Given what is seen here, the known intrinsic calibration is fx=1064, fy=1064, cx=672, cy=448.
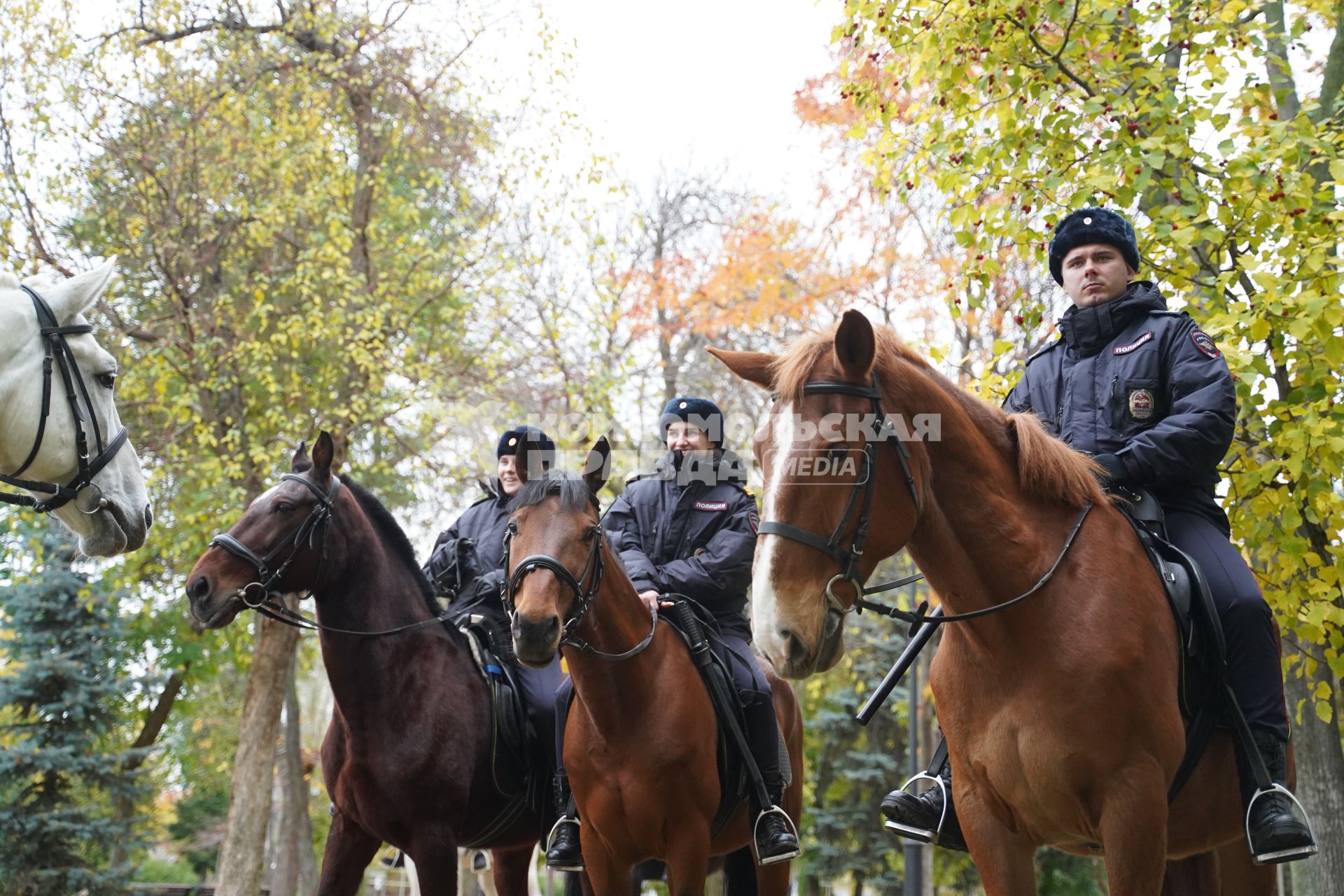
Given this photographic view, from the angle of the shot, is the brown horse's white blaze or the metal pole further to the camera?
the metal pole

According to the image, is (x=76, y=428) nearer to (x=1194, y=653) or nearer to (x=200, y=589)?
(x=200, y=589)

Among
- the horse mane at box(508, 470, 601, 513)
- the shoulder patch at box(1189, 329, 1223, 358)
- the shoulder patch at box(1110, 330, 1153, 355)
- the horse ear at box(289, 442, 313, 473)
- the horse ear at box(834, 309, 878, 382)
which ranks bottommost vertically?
the horse ear at box(834, 309, 878, 382)

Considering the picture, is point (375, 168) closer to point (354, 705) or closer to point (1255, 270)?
point (354, 705)

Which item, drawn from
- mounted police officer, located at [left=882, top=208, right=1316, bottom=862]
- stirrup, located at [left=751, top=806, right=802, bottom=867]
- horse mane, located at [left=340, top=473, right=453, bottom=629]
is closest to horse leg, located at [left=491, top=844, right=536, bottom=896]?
horse mane, located at [left=340, top=473, right=453, bottom=629]

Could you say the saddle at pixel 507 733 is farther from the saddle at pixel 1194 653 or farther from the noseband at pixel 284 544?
the saddle at pixel 1194 653

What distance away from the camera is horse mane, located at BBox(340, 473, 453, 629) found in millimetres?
7238

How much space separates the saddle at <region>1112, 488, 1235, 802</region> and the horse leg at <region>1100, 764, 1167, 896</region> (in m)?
0.43

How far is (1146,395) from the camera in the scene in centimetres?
445

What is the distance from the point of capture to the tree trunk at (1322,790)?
8.66 m

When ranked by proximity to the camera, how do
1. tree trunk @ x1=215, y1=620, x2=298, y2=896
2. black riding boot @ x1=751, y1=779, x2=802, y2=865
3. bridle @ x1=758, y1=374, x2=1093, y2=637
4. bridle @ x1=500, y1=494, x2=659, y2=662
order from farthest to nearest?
tree trunk @ x1=215, y1=620, x2=298, y2=896
black riding boot @ x1=751, y1=779, x2=802, y2=865
bridle @ x1=500, y1=494, x2=659, y2=662
bridle @ x1=758, y1=374, x2=1093, y2=637

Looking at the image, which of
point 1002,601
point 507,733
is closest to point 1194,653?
point 1002,601

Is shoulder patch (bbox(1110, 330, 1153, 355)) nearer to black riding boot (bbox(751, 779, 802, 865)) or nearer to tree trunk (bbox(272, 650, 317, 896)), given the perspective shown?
black riding boot (bbox(751, 779, 802, 865))

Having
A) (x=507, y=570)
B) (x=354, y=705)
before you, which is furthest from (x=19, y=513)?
(x=507, y=570)

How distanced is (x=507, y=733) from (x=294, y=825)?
60.3 feet
